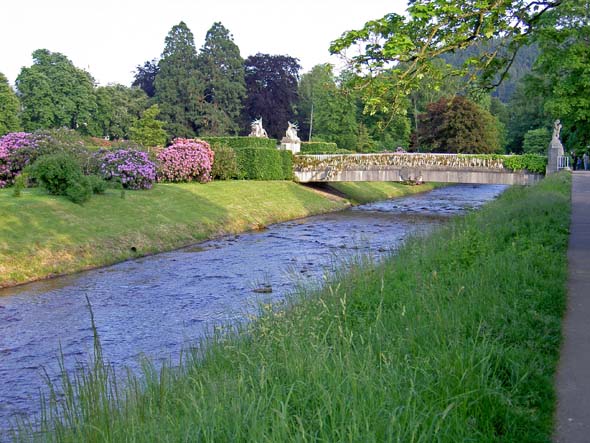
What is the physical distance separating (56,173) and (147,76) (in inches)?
3018

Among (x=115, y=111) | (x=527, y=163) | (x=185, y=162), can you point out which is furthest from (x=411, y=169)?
(x=115, y=111)

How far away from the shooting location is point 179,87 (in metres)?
74.0

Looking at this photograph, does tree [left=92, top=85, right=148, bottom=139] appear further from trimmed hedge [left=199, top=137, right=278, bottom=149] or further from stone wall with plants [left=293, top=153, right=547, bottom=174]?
stone wall with plants [left=293, top=153, right=547, bottom=174]

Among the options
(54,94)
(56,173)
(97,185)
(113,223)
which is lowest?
(113,223)

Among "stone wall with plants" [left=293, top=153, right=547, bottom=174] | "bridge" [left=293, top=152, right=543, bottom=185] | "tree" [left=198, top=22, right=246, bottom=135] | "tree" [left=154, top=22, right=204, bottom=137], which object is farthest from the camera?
"tree" [left=198, top=22, right=246, bottom=135]

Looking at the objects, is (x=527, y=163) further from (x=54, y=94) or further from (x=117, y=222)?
(x=54, y=94)

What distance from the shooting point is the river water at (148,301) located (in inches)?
373

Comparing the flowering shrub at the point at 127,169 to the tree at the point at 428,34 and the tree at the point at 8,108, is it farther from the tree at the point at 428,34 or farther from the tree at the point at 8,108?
the tree at the point at 8,108

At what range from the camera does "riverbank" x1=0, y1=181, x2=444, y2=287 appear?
1730 cm

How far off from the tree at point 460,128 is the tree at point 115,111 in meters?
33.2

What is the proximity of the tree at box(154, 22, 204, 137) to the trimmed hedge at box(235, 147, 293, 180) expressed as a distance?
35.8 metres

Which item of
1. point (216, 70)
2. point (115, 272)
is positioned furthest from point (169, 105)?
point (115, 272)

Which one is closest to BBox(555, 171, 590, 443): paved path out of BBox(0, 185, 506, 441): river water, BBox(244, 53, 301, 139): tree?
BBox(0, 185, 506, 441): river water

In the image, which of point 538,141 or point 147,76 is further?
point 147,76
